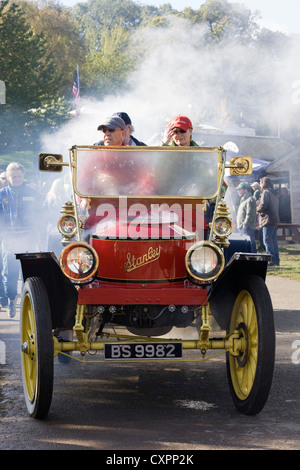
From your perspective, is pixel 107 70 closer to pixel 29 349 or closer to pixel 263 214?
pixel 263 214

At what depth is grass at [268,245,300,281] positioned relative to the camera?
523 inches

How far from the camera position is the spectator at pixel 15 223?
9008mm

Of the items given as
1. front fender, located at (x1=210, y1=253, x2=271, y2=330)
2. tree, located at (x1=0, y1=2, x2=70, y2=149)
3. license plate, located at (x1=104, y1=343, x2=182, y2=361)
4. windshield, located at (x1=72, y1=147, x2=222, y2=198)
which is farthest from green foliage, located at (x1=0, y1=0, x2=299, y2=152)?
license plate, located at (x1=104, y1=343, x2=182, y2=361)

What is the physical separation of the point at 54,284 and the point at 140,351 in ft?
2.37

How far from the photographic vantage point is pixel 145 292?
15.1ft

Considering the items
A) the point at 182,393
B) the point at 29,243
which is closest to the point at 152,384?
the point at 182,393

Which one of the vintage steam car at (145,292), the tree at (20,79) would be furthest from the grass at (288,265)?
the tree at (20,79)

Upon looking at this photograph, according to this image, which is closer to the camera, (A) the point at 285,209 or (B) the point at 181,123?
(B) the point at 181,123

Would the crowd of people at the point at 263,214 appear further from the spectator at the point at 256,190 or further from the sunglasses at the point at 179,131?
the sunglasses at the point at 179,131

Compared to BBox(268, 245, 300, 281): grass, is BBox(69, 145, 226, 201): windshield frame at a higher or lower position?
higher

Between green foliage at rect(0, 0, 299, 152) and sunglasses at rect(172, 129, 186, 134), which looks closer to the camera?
sunglasses at rect(172, 129, 186, 134)

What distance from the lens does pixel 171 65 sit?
3453 centimetres

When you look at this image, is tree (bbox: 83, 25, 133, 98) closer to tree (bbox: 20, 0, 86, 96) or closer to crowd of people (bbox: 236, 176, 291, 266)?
tree (bbox: 20, 0, 86, 96)

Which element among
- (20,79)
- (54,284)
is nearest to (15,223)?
(54,284)
